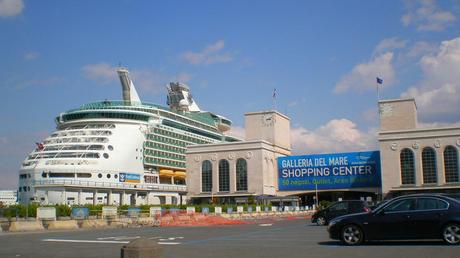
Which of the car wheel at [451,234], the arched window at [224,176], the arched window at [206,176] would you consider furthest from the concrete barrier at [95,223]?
the arched window at [206,176]

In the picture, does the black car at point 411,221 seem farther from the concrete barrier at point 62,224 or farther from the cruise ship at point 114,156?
the cruise ship at point 114,156

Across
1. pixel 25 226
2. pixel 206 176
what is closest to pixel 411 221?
pixel 25 226

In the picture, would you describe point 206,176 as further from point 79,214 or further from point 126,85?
point 79,214

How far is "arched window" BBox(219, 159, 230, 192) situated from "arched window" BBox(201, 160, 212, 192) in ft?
6.88

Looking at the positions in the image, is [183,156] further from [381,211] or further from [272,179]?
[381,211]

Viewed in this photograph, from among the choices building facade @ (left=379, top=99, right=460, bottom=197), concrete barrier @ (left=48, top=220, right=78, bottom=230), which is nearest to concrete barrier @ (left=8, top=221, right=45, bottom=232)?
concrete barrier @ (left=48, top=220, right=78, bottom=230)

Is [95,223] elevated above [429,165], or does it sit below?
below

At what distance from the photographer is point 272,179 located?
104 meters

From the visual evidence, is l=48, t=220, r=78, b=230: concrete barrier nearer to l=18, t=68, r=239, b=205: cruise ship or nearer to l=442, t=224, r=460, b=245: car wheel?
l=442, t=224, r=460, b=245: car wheel

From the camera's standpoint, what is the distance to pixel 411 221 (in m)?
13.8

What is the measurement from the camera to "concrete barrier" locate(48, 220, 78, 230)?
30.7m

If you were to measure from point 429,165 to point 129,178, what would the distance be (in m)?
50.9

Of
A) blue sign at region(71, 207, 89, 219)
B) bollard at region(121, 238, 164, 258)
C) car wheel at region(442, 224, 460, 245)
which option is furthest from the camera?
blue sign at region(71, 207, 89, 219)

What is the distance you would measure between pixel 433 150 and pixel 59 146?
205ft
